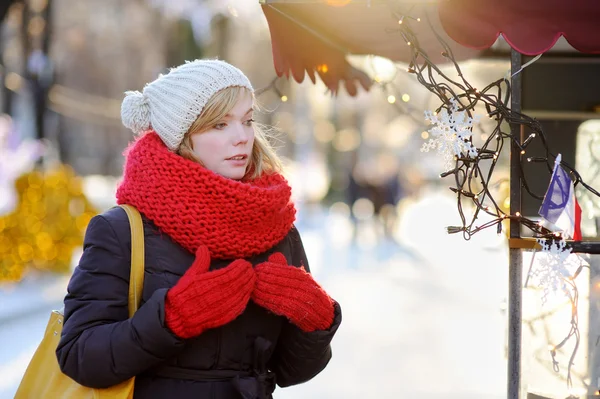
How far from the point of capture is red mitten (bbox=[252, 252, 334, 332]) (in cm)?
225

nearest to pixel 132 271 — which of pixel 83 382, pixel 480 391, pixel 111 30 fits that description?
pixel 83 382

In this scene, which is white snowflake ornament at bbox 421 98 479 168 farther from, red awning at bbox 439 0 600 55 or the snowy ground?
the snowy ground

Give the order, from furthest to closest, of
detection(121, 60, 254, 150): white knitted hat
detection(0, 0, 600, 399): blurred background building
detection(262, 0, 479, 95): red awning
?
detection(0, 0, 600, 399): blurred background building → detection(262, 0, 479, 95): red awning → detection(121, 60, 254, 150): white knitted hat

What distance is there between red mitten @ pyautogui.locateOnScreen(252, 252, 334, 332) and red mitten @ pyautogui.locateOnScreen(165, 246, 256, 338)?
7cm

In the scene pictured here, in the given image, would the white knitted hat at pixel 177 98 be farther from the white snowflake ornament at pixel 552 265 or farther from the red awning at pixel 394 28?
the white snowflake ornament at pixel 552 265

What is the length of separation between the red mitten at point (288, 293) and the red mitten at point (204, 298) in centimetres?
7

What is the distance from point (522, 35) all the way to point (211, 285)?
5.10 feet

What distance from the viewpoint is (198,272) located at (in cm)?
216

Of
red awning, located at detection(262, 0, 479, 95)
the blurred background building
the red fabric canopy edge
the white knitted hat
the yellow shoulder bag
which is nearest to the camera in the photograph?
the yellow shoulder bag

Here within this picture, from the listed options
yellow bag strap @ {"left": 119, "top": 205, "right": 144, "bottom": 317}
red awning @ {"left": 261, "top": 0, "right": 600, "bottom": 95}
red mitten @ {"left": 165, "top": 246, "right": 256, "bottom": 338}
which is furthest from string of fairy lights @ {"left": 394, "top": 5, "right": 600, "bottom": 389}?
yellow bag strap @ {"left": 119, "top": 205, "right": 144, "bottom": 317}

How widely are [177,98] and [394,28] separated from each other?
1.56m

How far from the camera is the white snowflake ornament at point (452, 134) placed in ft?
9.27

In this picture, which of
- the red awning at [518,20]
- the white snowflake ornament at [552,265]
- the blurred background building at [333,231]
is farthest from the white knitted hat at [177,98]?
the white snowflake ornament at [552,265]

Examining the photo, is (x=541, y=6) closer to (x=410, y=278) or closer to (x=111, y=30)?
(x=410, y=278)
